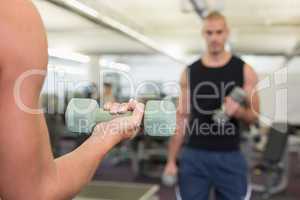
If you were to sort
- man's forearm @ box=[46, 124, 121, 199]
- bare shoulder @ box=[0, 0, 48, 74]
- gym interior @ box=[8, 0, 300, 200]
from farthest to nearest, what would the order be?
gym interior @ box=[8, 0, 300, 200]
man's forearm @ box=[46, 124, 121, 199]
bare shoulder @ box=[0, 0, 48, 74]

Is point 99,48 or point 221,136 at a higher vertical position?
point 99,48

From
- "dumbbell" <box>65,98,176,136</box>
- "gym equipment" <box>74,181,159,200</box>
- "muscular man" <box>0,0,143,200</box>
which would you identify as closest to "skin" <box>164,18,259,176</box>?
"gym equipment" <box>74,181,159,200</box>

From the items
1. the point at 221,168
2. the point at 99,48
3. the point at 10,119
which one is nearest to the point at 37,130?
the point at 10,119

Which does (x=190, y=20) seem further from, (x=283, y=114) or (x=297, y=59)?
(x=283, y=114)

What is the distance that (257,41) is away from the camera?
9.79 metres

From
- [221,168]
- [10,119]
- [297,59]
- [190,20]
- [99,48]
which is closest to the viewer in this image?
[10,119]

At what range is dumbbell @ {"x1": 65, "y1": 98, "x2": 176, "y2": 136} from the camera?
3.05 feet

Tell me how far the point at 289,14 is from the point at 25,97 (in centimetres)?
777

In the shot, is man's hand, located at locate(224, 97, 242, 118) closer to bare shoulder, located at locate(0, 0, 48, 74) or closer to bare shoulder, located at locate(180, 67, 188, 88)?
bare shoulder, located at locate(180, 67, 188, 88)

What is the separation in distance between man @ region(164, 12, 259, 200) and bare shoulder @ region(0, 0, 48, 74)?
1452 mm

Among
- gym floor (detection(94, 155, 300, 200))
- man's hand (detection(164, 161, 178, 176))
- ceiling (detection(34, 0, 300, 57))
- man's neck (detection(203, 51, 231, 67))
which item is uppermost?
ceiling (detection(34, 0, 300, 57))

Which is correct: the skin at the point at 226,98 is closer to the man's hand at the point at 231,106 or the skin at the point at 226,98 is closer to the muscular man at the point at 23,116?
the man's hand at the point at 231,106

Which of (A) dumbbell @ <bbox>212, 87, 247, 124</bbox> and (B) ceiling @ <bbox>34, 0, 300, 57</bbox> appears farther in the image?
(B) ceiling @ <bbox>34, 0, 300, 57</bbox>

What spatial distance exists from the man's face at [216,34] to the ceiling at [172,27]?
3.21 metres
